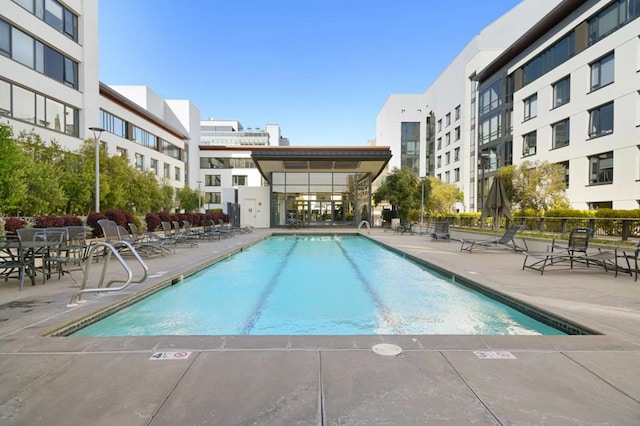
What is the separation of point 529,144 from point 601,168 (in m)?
7.94

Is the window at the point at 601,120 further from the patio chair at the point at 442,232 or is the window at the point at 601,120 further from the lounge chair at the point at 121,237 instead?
the lounge chair at the point at 121,237

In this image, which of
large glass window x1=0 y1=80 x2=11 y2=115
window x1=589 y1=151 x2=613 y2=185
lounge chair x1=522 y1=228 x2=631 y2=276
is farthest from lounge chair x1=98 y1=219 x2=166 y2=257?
window x1=589 y1=151 x2=613 y2=185

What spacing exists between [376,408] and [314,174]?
28285mm

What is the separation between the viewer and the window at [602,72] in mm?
20391

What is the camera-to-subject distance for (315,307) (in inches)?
236

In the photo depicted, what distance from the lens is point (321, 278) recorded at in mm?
8547

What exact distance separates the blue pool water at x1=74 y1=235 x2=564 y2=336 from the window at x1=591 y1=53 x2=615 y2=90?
19.8 m

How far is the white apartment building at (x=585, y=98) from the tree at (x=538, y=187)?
3096 mm

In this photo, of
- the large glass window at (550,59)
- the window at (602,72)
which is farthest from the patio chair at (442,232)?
the large glass window at (550,59)

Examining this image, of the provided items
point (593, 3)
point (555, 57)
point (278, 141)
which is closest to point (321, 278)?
point (593, 3)

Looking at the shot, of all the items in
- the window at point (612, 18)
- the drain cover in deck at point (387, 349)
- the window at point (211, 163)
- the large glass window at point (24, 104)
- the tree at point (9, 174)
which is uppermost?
the window at point (612, 18)

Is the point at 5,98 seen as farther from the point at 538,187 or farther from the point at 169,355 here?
the point at 538,187

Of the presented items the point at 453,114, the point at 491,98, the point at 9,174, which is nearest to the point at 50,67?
the point at 9,174

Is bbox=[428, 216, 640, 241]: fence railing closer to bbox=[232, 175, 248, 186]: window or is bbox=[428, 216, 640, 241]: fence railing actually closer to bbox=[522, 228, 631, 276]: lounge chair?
bbox=[522, 228, 631, 276]: lounge chair
